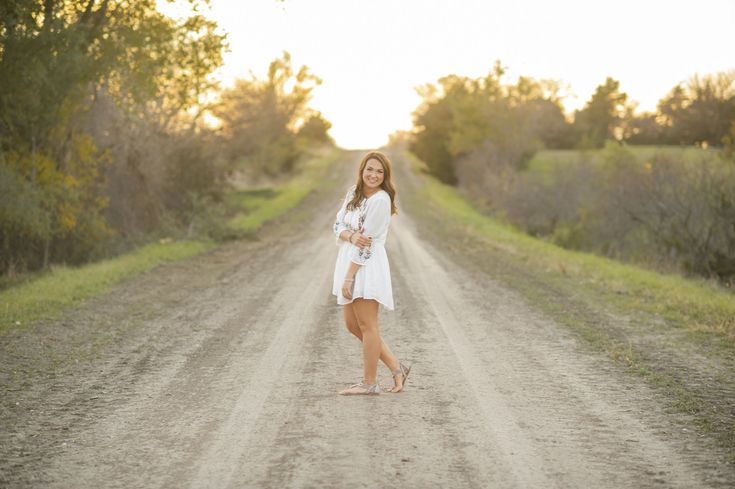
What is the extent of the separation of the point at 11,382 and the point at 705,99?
5777 centimetres

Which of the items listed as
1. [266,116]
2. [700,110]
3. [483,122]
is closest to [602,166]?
[483,122]

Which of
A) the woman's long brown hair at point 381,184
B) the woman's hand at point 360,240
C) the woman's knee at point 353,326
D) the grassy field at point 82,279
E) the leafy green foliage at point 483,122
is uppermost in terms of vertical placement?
the leafy green foliage at point 483,122

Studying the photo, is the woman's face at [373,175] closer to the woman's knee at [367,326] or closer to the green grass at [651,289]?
the woman's knee at [367,326]

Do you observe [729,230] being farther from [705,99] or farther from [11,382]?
[705,99]

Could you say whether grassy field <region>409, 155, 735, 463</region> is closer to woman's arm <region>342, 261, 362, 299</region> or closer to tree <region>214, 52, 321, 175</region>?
woman's arm <region>342, 261, 362, 299</region>

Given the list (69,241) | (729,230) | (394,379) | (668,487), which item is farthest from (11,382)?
(729,230)

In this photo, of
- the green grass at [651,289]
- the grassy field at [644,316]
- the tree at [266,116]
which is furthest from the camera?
the tree at [266,116]

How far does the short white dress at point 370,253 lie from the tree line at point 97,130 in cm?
1014

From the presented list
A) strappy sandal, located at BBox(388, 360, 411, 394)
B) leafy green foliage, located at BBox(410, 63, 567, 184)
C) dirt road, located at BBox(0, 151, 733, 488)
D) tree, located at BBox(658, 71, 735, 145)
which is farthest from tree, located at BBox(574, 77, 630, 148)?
strappy sandal, located at BBox(388, 360, 411, 394)

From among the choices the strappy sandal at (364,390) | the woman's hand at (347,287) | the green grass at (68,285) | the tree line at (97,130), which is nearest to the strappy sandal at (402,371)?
the strappy sandal at (364,390)

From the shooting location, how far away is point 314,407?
650 centimetres

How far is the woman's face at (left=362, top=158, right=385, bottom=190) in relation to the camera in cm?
674

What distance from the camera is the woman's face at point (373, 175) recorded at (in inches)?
265

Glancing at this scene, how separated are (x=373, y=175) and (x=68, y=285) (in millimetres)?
8759
